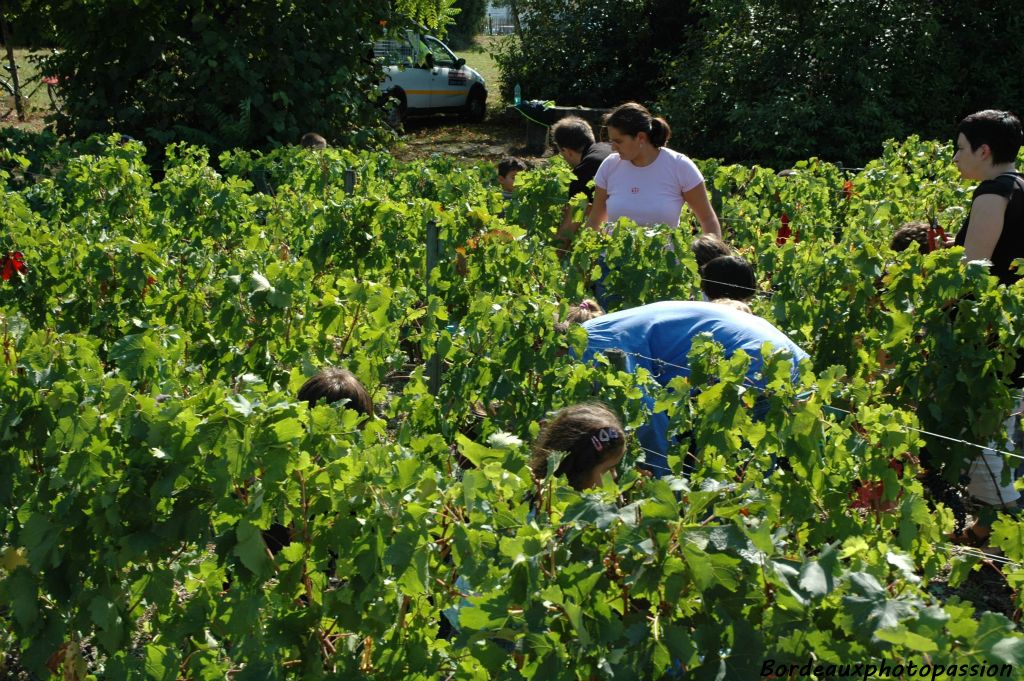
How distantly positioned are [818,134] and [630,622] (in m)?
13.2

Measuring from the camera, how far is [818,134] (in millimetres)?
14336

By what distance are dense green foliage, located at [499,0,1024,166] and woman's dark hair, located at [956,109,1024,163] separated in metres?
9.28

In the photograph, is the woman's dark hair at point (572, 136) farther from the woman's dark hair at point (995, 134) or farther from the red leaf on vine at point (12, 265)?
the red leaf on vine at point (12, 265)

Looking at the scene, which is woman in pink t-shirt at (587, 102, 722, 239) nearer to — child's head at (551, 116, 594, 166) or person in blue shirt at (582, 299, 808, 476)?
child's head at (551, 116, 594, 166)

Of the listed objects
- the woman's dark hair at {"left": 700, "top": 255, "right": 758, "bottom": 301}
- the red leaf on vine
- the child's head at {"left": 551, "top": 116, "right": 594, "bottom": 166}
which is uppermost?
the child's head at {"left": 551, "top": 116, "right": 594, "bottom": 166}

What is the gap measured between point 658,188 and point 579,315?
1.71 metres

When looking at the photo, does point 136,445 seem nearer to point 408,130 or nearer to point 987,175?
point 987,175

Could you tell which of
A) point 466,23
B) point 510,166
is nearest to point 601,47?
point 510,166

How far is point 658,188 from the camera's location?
5539 millimetres

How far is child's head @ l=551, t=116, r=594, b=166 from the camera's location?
6.45 m

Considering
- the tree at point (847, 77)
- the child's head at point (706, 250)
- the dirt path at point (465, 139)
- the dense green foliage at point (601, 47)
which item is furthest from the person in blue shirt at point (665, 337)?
the dense green foliage at point (601, 47)

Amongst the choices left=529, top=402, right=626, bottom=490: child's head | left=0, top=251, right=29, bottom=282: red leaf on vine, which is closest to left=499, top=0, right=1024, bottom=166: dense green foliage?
left=0, top=251, right=29, bottom=282: red leaf on vine

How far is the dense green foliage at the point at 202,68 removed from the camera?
11570mm

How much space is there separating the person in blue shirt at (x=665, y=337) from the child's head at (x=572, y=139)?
2.82 m
